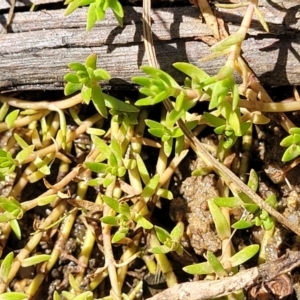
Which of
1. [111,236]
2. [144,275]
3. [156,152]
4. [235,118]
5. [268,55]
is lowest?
[144,275]

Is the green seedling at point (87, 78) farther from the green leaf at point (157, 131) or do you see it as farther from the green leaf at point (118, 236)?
the green leaf at point (118, 236)

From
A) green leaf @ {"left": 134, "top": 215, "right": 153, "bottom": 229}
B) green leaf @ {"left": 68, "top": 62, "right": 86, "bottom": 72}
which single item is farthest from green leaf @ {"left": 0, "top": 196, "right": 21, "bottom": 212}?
green leaf @ {"left": 68, "top": 62, "right": 86, "bottom": 72}

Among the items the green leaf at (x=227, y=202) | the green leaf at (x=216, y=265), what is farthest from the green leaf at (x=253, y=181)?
the green leaf at (x=216, y=265)

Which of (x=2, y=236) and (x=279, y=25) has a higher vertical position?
(x=279, y=25)

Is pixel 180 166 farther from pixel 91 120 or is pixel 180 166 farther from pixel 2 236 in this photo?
pixel 2 236

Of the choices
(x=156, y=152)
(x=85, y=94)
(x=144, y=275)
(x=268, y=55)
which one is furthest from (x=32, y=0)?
(x=144, y=275)

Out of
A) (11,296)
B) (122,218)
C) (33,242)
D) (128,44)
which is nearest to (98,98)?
(128,44)

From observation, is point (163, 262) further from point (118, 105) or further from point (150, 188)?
point (118, 105)

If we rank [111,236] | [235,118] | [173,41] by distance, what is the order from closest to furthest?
[235,118] < [173,41] < [111,236]
